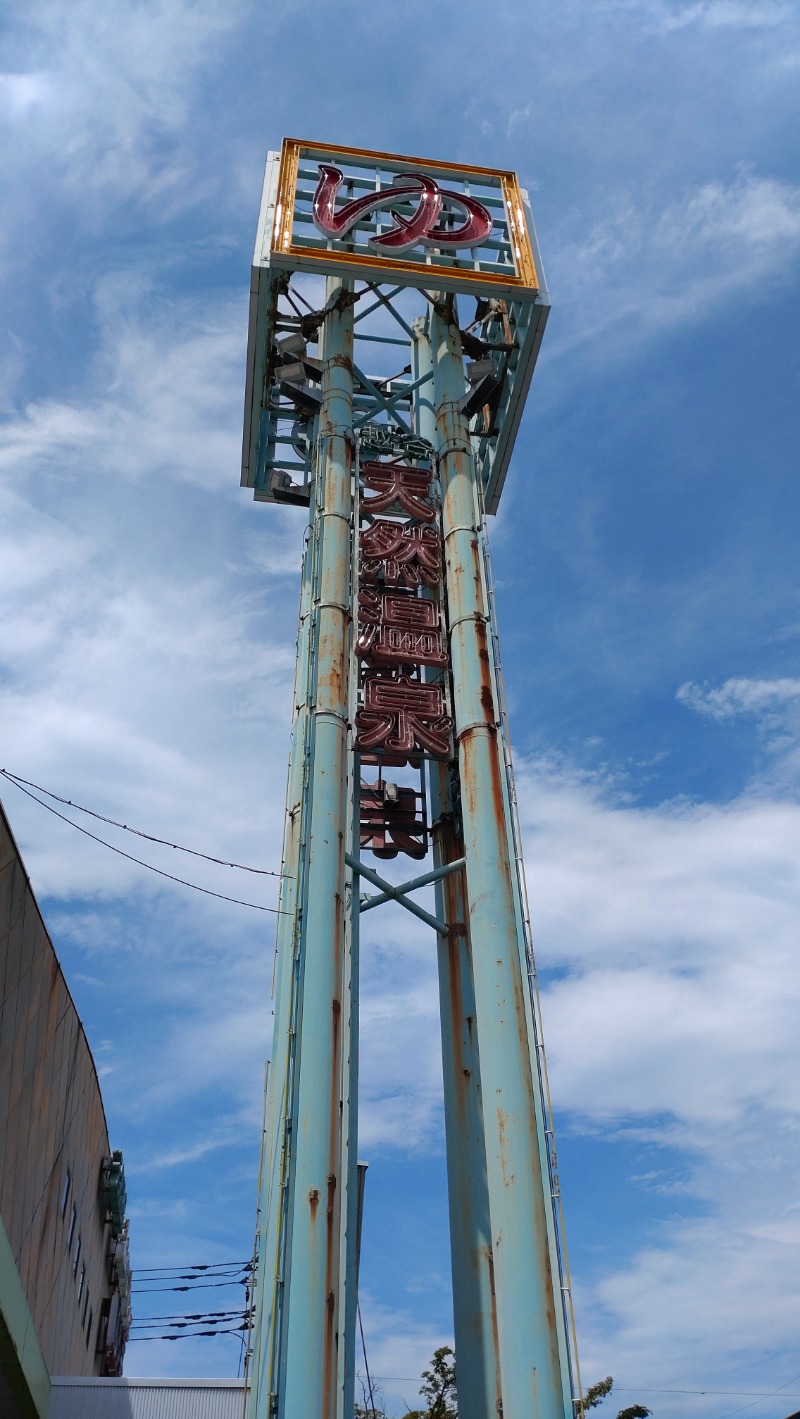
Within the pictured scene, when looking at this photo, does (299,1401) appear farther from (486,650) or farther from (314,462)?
(314,462)

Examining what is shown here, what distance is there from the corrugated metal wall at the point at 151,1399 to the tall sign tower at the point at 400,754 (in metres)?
5.57

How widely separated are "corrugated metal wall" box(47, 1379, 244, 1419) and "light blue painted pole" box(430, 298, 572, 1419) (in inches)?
273

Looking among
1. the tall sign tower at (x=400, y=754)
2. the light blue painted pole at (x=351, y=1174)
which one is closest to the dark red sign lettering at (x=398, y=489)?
the tall sign tower at (x=400, y=754)

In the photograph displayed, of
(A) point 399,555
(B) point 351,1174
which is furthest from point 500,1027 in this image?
(A) point 399,555

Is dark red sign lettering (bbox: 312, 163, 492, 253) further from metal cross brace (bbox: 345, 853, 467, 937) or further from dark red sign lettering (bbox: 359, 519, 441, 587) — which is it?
metal cross brace (bbox: 345, 853, 467, 937)

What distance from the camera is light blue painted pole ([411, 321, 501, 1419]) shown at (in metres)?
13.5

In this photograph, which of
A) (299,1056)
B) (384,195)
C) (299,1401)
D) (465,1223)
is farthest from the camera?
(384,195)

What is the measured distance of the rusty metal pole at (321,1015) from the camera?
463 inches

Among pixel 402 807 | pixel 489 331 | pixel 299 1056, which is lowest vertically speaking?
pixel 299 1056

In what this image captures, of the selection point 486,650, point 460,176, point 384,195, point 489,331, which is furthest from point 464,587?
point 460,176

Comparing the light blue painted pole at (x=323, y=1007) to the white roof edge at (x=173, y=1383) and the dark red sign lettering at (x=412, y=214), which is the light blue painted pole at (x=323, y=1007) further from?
the white roof edge at (x=173, y=1383)

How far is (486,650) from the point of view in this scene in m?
17.2

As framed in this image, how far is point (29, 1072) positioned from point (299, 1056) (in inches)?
259

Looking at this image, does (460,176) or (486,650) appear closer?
(486,650)
